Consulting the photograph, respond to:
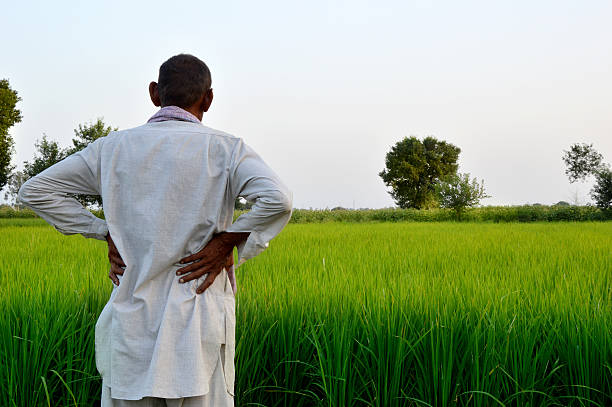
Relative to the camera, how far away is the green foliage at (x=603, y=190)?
27.9 m

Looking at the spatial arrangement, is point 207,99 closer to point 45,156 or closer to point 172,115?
point 172,115

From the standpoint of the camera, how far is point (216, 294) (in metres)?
1.74

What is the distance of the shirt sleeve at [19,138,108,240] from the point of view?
185cm

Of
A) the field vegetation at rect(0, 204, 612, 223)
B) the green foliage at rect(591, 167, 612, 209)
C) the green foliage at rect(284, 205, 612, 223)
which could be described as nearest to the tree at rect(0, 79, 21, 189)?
the field vegetation at rect(0, 204, 612, 223)

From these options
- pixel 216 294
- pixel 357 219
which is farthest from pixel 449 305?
pixel 357 219

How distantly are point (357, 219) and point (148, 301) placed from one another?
25.3 meters

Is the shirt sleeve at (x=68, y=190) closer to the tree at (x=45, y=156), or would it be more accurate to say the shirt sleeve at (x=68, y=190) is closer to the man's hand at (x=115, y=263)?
the man's hand at (x=115, y=263)

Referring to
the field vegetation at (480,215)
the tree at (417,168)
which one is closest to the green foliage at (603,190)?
the field vegetation at (480,215)

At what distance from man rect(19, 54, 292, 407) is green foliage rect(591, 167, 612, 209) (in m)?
31.4

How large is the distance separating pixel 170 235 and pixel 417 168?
163ft

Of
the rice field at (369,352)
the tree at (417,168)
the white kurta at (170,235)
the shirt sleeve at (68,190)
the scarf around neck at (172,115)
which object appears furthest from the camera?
the tree at (417,168)

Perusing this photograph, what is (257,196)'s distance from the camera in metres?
1.67

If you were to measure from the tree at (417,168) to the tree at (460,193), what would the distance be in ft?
77.6

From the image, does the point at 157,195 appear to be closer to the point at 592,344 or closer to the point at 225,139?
the point at 225,139
